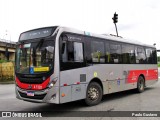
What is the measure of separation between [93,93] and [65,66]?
2.07m

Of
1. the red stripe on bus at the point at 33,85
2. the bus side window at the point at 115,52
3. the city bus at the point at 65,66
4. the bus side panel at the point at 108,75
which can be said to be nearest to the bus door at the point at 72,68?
the city bus at the point at 65,66

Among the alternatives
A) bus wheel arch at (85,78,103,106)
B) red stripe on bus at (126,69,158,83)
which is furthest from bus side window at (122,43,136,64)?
bus wheel arch at (85,78,103,106)

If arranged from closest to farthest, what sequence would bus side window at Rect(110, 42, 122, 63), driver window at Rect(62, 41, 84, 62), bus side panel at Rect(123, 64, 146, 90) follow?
driver window at Rect(62, 41, 84, 62) → bus side window at Rect(110, 42, 122, 63) → bus side panel at Rect(123, 64, 146, 90)

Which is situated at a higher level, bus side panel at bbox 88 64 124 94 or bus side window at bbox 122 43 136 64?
bus side window at bbox 122 43 136 64

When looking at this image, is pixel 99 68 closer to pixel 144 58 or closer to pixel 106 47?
pixel 106 47

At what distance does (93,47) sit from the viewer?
392 inches

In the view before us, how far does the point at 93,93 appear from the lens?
31.9 ft

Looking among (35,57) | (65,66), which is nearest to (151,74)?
(65,66)

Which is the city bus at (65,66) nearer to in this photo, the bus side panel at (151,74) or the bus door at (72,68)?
the bus door at (72,68)

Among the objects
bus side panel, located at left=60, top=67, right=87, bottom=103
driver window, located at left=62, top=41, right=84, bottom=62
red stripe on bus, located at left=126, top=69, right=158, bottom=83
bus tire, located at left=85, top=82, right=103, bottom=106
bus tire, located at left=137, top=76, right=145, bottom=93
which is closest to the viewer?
bus side panel, located at left=60, top=67, right=87, bottom=103

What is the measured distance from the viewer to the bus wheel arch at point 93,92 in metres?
9.46

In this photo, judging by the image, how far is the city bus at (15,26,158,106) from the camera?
318 inches

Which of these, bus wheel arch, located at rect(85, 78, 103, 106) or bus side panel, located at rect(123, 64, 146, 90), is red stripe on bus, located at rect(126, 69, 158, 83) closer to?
bus side panel, located at rect(123, 64, 146, 90)

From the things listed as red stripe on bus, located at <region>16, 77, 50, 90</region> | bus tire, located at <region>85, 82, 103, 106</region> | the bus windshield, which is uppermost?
the bus windshield
